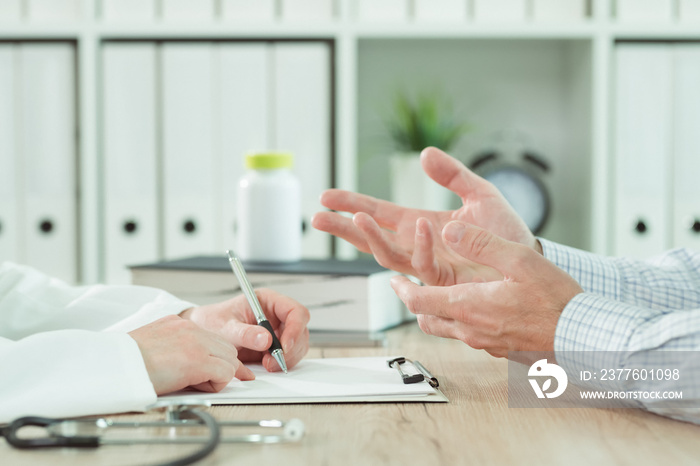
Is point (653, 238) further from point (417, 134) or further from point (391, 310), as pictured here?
point (391, 310)

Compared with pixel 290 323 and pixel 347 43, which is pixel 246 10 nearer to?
pixel 347 43

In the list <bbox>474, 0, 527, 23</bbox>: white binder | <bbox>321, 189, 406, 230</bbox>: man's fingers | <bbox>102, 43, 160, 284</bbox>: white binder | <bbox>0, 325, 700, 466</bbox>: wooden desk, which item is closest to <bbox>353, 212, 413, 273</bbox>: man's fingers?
<bbox>321, 189, 406, 230</bbox>: man's fingers

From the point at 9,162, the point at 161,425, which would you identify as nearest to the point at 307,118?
the point at 9,162

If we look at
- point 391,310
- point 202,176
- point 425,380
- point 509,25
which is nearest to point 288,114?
point 202,176

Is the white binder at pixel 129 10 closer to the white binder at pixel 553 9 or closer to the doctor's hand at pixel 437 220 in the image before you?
the white binder at pixel 553 9

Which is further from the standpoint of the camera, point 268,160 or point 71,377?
point 268,160

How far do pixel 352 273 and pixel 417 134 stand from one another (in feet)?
3.64

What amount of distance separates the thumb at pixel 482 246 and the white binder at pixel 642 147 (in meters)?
1.36

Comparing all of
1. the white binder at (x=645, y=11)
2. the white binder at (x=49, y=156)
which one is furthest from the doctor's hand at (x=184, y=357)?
the white binder at (x=645, y=11)

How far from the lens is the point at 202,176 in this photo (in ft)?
5.96

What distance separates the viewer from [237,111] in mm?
1813

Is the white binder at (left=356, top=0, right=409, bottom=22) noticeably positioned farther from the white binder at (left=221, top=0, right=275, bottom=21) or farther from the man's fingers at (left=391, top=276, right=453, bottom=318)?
→ the man's fingers at (left=391, top=276, right=453, bottom=318)

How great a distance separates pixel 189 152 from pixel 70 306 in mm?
1087

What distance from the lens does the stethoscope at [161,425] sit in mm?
438
